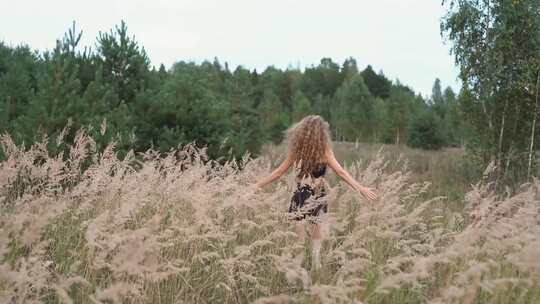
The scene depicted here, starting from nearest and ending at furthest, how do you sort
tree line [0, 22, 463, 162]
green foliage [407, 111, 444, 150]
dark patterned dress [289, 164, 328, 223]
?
dark patterned dress [289, 164, 328, 223]
tree line [0, 22, 463, 162]
green foliage [407, 111, 444, 150]

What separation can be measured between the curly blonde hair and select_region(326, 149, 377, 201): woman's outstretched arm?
0.07 meters

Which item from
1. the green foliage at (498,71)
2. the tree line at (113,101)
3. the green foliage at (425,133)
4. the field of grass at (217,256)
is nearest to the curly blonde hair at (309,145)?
the field of grass at (217,256)

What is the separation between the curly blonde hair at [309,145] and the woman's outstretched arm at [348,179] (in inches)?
2.6

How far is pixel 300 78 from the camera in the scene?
6153 cm

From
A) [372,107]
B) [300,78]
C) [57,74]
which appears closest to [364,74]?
[300,78]

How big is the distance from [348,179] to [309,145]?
0.53 meters

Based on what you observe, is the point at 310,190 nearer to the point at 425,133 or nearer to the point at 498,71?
the point at 498,71

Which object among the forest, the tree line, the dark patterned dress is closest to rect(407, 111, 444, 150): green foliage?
the forest

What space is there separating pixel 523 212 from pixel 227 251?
2491 millimetres

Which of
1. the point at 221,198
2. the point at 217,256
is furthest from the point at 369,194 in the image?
the point at 217,256

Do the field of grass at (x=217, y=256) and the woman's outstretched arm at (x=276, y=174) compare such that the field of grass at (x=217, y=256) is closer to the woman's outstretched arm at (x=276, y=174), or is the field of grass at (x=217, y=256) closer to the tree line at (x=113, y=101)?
the woman's outstretched arm at (x=276, y=174)

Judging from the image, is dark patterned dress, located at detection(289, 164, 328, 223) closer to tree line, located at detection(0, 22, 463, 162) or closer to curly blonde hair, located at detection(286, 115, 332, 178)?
curly blonde hair, located at detection(286, 115, 332, 178)

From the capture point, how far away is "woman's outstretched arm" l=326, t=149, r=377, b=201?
462cm

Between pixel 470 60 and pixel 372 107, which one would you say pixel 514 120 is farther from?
pixel 372 107
